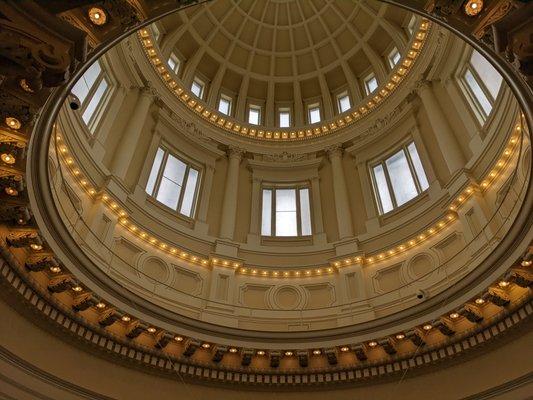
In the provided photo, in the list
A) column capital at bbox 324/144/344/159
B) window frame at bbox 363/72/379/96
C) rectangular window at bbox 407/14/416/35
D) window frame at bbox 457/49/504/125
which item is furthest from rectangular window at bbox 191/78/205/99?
window frame at bbox 457/49/504/125

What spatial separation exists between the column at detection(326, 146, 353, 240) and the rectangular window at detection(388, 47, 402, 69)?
19.1 feet

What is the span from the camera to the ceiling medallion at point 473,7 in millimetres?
6816

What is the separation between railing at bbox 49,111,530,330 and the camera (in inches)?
520

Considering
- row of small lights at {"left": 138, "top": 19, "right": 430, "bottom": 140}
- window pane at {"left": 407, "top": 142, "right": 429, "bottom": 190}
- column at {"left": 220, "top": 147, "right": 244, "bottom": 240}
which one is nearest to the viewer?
window pane at {"left": 407, "top": 142, "right": 429, "bottom": 190}

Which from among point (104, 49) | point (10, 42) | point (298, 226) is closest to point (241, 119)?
point (298, 226)

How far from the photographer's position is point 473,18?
701cm

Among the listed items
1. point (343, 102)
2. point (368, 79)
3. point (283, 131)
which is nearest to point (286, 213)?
point (283, 131)

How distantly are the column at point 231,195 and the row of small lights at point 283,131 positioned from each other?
6.64ft

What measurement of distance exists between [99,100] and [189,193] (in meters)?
5.13

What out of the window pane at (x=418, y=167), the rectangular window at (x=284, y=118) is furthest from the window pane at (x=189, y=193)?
the window pane at (x=418, y=167)

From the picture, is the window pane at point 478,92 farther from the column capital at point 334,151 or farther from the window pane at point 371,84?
the window pane at point 371,84

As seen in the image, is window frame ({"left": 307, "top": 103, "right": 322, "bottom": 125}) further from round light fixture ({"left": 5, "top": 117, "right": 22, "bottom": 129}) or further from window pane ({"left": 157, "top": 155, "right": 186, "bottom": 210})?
round light fixture ({"left": 5, "top": 117, "right": 22, "bottom": 129})

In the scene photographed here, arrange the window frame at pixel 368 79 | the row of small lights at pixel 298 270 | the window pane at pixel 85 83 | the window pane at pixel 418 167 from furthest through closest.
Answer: the window frame at pixel 368 79 → the window pane at pixel 418 167 → the window pane at pixel 85 83 → the row of small lights at pixel 298 270

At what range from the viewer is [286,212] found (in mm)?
20734
